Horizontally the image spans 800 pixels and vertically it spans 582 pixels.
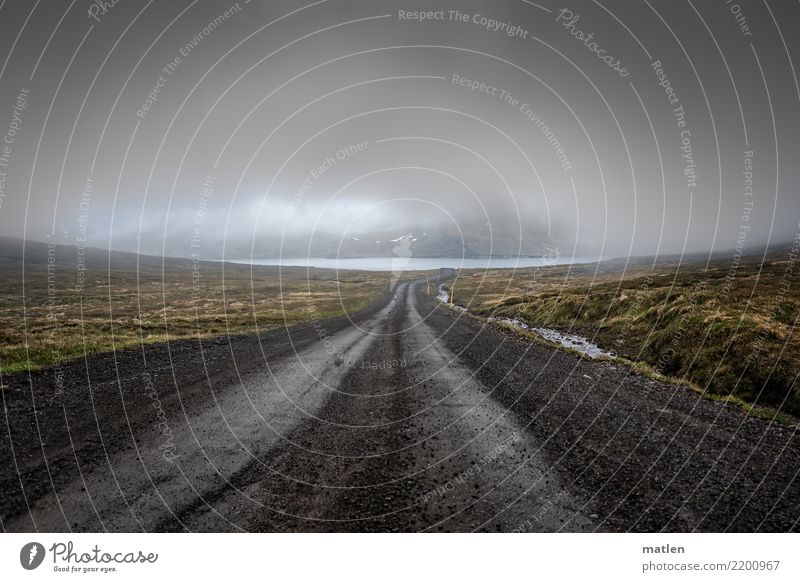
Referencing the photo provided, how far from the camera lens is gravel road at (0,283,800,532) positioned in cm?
442

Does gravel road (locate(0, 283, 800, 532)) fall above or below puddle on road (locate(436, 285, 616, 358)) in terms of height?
below

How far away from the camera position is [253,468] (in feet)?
17.7

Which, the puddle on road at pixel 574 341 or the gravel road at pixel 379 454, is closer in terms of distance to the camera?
the gravel road at pixel 379 454

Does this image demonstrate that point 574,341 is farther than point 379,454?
Yes

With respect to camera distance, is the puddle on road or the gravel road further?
the puddle on road

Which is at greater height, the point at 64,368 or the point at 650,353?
the point at 650,353

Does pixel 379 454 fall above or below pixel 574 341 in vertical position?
below

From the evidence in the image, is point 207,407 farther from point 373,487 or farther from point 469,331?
point 469,331

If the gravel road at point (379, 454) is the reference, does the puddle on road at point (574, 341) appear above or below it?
above

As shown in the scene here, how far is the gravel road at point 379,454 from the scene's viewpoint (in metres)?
4.42

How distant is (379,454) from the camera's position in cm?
608
